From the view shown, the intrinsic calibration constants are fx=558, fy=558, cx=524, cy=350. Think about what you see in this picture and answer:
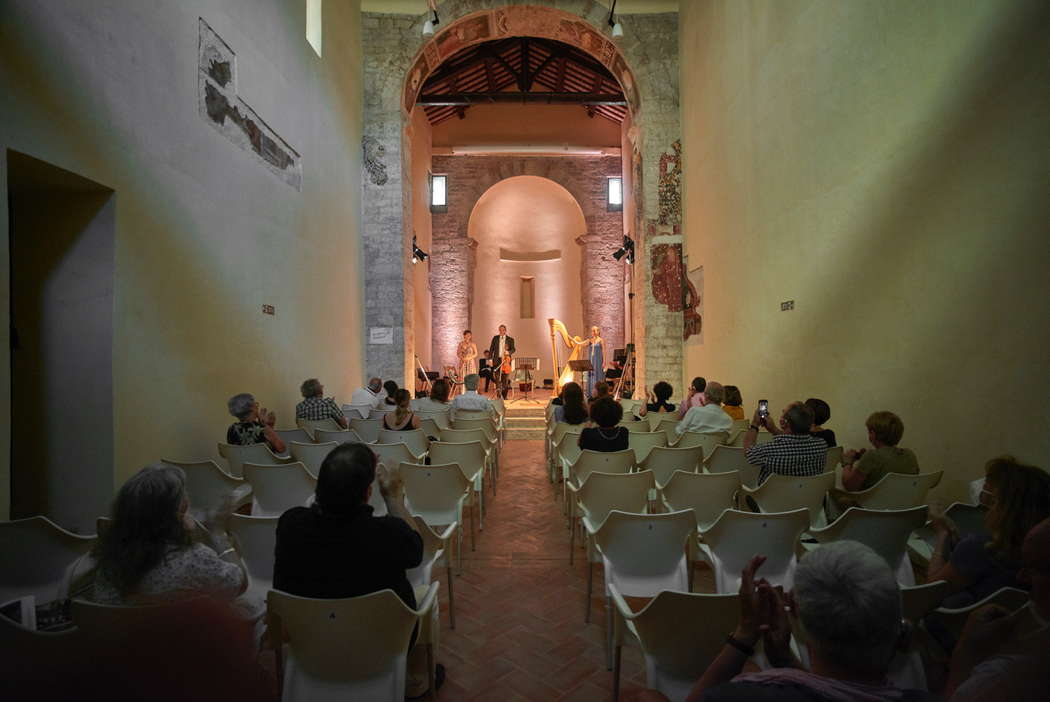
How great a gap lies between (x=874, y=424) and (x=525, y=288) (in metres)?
15.1

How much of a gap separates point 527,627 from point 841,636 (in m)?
2.13

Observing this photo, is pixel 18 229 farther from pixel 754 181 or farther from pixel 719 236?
pixel 719 236

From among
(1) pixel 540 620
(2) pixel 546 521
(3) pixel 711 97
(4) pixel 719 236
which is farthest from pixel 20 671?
(3) pixel 711 97

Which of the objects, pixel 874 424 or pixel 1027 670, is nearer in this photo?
pixel 1027 670

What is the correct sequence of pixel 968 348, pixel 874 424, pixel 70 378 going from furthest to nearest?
pixel 70 378, pixel 968 348, pixel 874 424

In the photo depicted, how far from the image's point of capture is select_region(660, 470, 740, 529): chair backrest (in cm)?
305

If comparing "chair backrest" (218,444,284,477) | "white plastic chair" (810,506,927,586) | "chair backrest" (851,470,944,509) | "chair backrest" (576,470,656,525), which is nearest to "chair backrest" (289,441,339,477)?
"chair backrest" (218,444,284,477)

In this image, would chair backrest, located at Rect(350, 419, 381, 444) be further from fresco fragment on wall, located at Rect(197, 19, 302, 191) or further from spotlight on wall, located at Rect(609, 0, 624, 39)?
spotlight on wall, located at Rect(609, 0, 624, 39)

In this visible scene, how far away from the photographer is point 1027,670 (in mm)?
842

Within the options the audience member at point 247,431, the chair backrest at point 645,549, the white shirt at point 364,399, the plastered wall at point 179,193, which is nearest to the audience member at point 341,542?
the chair backrest at point 645,549

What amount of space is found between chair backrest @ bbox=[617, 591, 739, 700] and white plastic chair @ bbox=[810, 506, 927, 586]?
1.08 m

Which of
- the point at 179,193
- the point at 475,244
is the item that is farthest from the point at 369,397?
the point at 475,244

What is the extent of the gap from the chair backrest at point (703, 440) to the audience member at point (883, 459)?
129 cm

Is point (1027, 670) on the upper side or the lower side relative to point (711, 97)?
lower
